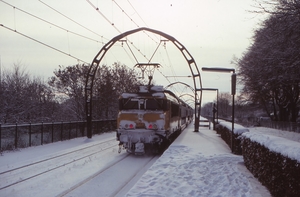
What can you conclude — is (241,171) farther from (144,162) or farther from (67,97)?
(67,97)

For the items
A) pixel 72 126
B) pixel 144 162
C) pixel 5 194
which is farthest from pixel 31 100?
pixel 5 194

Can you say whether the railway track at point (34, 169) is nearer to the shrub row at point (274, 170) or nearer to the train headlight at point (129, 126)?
the train headlight at point (129, 126)

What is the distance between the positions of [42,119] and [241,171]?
32181 millimetres

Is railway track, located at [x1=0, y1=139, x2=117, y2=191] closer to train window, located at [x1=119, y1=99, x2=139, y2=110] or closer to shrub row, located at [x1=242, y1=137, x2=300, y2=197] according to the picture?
train window, located at [x1=119, y1=99, x2=139, y2=110]

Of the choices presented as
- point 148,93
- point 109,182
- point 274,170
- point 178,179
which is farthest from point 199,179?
point 148,93

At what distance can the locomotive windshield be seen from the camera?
18.2 m

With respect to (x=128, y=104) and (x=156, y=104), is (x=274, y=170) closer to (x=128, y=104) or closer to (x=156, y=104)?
(x=156, y=104)

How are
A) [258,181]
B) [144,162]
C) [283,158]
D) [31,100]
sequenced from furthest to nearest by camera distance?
[31,100] → [144,162] → [258,181] → [283,158]

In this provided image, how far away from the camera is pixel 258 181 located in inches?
377

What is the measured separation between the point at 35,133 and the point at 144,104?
7.15 meters

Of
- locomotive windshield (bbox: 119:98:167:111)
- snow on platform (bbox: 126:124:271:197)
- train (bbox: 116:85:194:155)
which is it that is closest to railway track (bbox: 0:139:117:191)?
train (bbox: 116:85:194:155)

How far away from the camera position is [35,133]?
20.8m

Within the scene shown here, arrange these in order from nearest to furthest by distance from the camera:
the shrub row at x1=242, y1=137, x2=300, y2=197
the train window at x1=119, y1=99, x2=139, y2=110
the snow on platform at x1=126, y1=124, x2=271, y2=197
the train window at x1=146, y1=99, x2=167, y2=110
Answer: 1. the shrub row at x1=242, y1=137, x2=300, y2=197
2. the snow on platform at x1=126, y1=124, x2=271, y2=197
3. the train window at x1=146, y1=99, x2=167, y2=110
4. the train window at x1=119, y1=99, x2=139, y2=110

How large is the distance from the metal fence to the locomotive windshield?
19.0 feet
